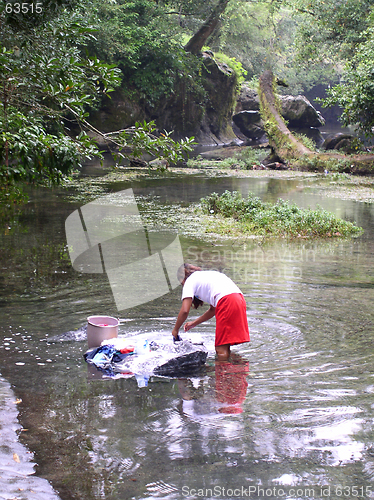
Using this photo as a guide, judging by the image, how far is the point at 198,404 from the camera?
3746 mm

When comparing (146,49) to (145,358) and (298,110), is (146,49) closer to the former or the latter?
(298,110)

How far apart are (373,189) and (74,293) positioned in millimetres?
13383

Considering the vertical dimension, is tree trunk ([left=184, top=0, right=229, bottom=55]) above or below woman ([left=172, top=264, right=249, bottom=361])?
above

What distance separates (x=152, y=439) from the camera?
3232 mm

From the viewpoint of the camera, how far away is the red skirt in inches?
181

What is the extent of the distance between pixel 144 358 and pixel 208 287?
0.91 m

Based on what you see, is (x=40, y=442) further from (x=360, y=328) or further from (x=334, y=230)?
(x=334, y=230)

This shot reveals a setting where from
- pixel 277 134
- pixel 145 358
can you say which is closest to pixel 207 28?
pixel 277 134

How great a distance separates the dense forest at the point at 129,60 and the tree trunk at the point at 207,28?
0.07 m

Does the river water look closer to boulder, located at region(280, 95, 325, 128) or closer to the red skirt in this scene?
the red skirt

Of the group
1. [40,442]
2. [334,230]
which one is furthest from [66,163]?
[334,230]
